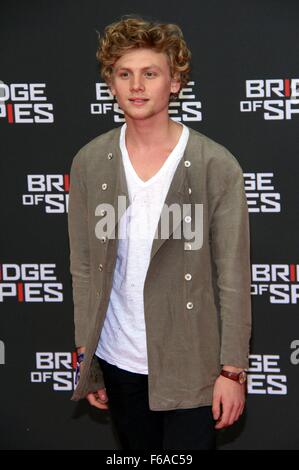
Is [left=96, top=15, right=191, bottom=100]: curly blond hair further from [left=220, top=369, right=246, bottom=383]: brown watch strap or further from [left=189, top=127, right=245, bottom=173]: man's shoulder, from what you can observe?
[left=220, top=369, right=246, bottom=383]: brown watch strap

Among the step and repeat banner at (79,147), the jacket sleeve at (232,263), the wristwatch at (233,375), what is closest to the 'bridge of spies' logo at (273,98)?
the step and repeat banner at (79,147)

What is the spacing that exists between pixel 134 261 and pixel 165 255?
9 cm

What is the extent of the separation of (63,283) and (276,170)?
3.33 feet

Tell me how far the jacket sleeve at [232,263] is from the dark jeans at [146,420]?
0.68 ft

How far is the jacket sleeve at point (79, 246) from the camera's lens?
241 cm

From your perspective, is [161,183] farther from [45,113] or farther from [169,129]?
[45,113]

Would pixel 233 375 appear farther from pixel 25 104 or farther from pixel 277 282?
pixel 25 104

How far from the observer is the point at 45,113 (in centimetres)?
320

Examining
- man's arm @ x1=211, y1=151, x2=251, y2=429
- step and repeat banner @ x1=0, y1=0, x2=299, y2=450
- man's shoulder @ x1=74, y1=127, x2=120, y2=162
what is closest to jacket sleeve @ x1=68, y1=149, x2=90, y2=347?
man's shoulder @ x1=74, y1=127, x2=120, y2=162

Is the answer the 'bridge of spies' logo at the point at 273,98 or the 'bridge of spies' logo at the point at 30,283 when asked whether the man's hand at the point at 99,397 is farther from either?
the 'bridge of spies' logo at the point at 273,98

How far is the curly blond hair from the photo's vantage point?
220cm

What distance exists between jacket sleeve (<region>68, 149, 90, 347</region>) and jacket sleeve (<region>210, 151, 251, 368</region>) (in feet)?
1.38

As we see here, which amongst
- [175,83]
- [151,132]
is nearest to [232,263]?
[151,132]

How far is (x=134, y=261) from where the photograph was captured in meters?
Answer: 2.25
